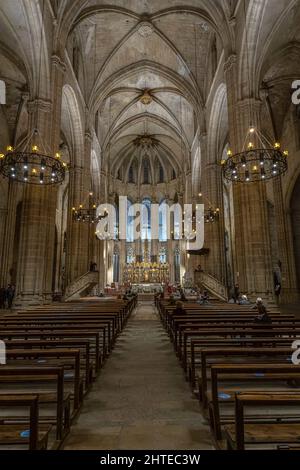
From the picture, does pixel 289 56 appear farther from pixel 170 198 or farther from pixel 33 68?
pixel 170 198

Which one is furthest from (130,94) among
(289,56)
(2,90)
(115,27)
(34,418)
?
(34,418)

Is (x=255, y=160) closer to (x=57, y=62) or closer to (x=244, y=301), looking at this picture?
(x=244, y=301)

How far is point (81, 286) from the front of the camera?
19.0 metres

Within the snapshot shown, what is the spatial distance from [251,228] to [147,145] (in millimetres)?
28038

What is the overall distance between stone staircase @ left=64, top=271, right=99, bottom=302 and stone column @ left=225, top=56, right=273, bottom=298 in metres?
9.38

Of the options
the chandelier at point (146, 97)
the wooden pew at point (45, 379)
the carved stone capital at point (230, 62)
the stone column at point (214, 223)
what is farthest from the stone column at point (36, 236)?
the chandelier at point (146, 97)

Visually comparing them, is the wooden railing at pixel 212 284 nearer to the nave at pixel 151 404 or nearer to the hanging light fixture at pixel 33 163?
the hanging light fixture at pixel 33 163

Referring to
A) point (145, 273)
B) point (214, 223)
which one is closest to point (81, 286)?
point (214, 223)

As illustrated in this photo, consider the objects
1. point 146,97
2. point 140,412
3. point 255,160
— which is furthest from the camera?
point 146,97

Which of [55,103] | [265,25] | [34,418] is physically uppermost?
[265,25]

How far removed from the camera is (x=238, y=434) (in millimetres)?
1894

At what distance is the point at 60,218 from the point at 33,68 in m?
20.3

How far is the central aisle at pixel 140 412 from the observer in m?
2.64
